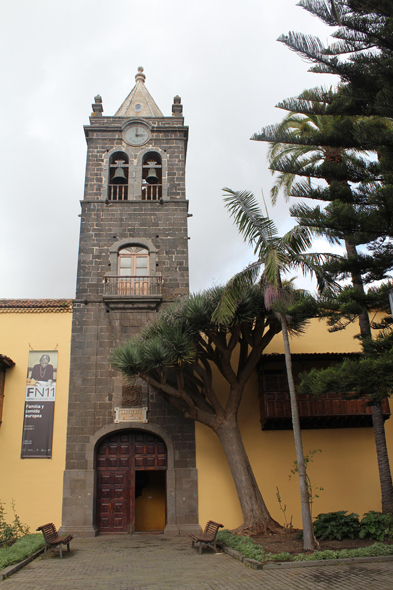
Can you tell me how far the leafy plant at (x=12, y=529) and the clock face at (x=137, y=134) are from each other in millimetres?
12302

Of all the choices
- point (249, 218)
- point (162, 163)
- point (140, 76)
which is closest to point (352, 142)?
point (249, 218)

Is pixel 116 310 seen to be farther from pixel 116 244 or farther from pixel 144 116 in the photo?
pixel 144 116

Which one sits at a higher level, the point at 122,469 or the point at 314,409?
the point at 314,409

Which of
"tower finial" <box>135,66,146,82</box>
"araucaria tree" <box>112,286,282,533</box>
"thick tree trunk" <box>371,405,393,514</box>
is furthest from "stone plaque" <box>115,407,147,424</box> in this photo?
"tower finial" <box>135,66,146,82</box>

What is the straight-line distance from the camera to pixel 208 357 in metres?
12.9

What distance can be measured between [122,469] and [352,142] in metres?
10.4

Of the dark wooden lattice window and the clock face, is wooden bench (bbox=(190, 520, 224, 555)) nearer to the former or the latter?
the dark wooden lattice window

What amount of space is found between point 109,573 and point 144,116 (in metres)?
14.7

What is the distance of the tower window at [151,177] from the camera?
16.5 metres

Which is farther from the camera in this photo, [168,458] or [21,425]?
[21,425]

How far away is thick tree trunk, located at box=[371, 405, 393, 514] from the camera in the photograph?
10969 mm

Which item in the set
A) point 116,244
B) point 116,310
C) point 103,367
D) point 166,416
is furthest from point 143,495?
point 116,244

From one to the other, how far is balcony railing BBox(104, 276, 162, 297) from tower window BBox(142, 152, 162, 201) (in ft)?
10.4

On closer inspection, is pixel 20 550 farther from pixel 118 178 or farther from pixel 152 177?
pixel 152 177
